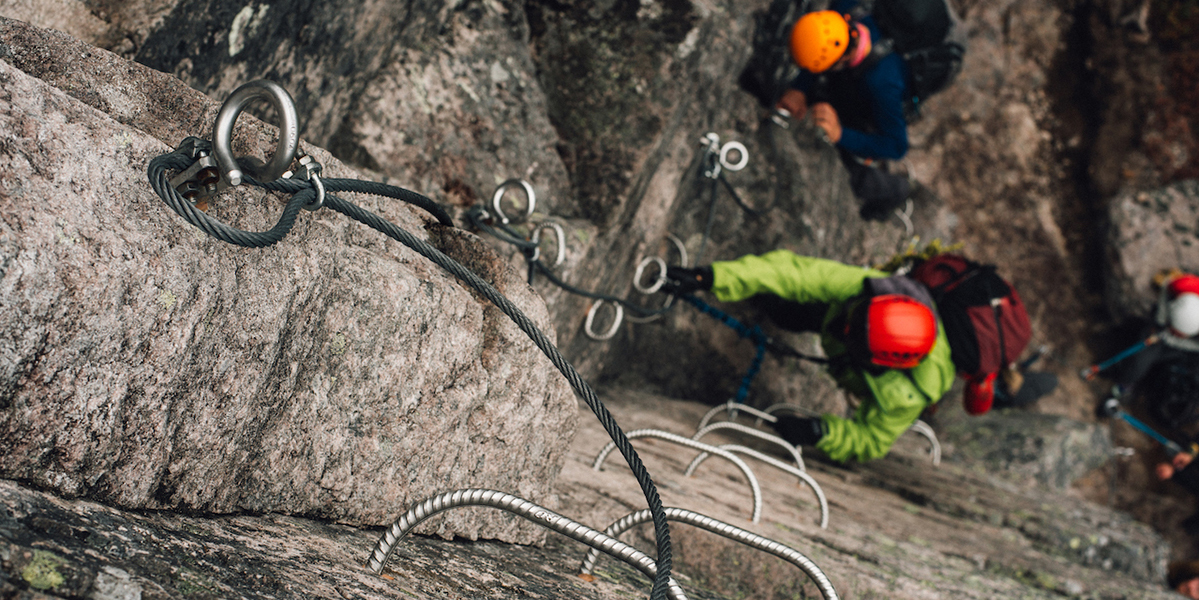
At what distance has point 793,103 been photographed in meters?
6.07

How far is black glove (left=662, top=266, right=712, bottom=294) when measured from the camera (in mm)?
4676

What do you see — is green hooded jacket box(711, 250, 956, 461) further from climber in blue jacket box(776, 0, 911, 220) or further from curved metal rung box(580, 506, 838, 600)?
curved metal rung box(580, 506, 838, 600)

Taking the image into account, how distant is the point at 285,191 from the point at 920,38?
238 inches

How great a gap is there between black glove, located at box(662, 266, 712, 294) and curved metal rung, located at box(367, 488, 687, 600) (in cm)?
321

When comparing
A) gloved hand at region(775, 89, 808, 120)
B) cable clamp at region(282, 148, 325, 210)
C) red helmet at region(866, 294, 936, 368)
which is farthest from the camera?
gloved hand at region(775, 89, 808, 120)

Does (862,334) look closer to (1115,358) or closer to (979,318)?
(979,318)

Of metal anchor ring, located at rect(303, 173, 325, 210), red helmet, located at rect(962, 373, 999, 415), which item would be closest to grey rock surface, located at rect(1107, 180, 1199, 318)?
red helmet, located at rect(962, 373, 999, 415)

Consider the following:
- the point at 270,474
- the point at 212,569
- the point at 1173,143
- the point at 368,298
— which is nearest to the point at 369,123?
the point at 368,298

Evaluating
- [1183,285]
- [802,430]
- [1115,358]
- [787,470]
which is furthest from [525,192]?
[1115,358]

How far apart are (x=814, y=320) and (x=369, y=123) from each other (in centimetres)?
392

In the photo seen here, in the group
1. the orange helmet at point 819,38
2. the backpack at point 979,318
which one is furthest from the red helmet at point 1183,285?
the orange helmet at point 819,38

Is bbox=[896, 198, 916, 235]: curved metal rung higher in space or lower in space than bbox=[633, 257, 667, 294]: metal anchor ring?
higher

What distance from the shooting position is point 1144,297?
852 centimetres

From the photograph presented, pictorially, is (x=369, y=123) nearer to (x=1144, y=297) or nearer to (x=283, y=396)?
(x=283, y=396)
